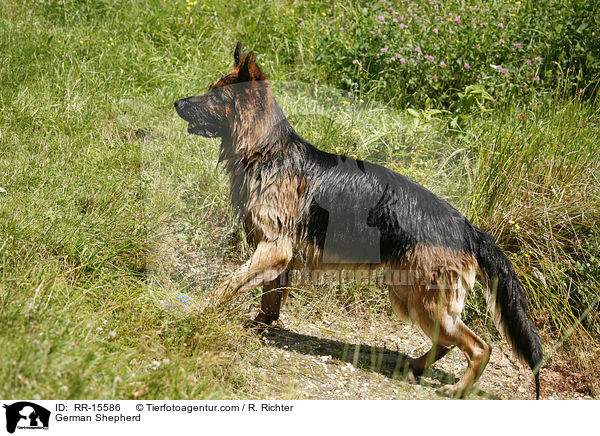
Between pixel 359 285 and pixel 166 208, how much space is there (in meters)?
1.91

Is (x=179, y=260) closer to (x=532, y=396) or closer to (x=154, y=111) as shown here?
(x=154, y=111)

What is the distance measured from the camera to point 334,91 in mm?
6188

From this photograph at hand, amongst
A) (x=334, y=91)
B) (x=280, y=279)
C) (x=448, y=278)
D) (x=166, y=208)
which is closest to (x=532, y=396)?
(x=448, y=278)

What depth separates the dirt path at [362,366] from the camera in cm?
352

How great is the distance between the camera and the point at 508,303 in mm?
3471

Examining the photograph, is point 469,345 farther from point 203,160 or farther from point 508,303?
point 203,160

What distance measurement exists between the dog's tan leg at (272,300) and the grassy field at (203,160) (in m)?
0.31

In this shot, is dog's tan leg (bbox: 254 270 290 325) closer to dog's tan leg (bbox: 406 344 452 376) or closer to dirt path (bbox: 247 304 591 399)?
dirt path (bbox: 247 304 591 399)
